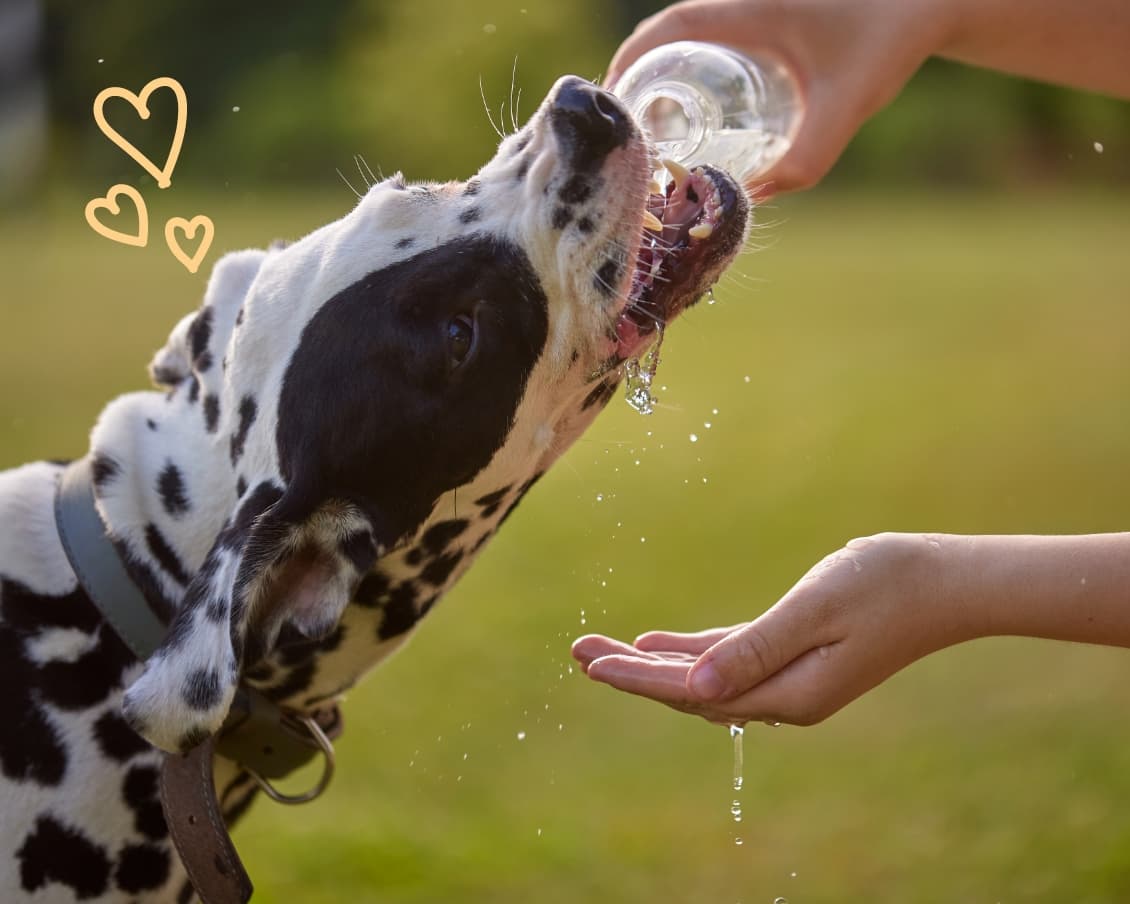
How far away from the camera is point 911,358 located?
13.0 m

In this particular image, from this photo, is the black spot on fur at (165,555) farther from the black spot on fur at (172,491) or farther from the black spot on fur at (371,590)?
the black spot on fur at (371,590)

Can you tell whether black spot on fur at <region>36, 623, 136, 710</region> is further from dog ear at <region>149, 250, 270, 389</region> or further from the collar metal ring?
dog ear at <region>149, 250, 270, 389</region>

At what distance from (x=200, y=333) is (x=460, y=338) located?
637 millimetres

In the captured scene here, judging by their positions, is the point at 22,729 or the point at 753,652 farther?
the point at 22,729

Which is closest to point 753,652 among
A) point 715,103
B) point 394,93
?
point 715,103

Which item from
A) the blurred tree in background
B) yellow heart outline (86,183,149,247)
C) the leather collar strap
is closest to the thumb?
the leather collar strap

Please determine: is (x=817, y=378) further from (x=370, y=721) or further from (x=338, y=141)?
(x=338, y=141)

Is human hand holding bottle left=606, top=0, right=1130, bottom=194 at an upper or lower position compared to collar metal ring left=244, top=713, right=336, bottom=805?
upper

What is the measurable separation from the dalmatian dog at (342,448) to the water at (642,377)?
1.6 inches

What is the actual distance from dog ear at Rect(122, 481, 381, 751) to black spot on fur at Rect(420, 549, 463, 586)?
226 millimetres

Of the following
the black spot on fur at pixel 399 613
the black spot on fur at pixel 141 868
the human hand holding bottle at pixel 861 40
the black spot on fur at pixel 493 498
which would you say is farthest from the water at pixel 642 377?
the black spot on fur at pixel 141 868

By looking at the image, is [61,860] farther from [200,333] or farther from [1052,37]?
[1052,37]

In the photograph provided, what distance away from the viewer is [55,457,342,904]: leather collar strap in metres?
2.64

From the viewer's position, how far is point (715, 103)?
3848 mm
